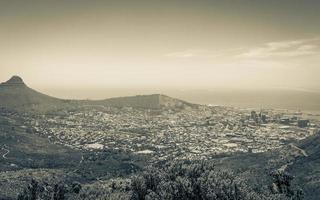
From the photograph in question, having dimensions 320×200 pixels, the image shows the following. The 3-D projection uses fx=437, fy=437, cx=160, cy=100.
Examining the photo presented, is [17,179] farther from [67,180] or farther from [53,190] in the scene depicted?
[53,190]

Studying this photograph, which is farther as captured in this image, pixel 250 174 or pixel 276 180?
pixel 250 174

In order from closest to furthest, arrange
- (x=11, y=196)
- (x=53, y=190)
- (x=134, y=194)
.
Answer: (x=134, y=194), (x=53, y=190), (x=11, y=196)

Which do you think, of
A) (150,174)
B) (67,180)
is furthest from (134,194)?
(67,180)

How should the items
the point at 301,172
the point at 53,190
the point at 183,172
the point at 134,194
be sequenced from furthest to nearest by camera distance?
the point at 301,172 < the point at 53,190 < the point at 134,194 < the point at 183,172

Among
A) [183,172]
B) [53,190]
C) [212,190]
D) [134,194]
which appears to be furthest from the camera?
[53,190]

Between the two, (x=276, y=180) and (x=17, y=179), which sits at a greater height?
(x=276, y=180)

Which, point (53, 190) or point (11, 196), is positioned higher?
point (53, 190)

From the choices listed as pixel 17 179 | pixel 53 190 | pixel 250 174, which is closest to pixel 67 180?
pixel 17 179

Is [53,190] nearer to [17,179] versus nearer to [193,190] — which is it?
[193,190]

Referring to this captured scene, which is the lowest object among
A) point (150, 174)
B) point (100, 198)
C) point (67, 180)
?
point (67, 180)
